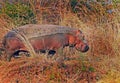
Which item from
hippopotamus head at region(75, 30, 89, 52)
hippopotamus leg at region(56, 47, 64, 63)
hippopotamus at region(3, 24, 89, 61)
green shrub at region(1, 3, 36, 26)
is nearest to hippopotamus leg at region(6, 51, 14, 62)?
hippopotamus at region(3, 24, 89, 61)

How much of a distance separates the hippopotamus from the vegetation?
181mm

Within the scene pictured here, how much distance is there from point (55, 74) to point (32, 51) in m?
0.45

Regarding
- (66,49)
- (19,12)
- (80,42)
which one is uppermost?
(19,12)

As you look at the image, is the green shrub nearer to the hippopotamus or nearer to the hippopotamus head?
the hippopotamus

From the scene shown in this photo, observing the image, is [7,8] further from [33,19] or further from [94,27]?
[94,27]

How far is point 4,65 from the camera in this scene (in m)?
5.85

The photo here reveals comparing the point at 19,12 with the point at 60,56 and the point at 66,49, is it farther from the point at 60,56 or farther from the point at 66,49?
the point at 60,56

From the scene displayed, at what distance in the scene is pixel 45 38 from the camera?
5.74m

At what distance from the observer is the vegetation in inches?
223

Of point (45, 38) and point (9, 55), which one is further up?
point (45, 38)

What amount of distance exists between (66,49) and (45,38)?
0.93 m

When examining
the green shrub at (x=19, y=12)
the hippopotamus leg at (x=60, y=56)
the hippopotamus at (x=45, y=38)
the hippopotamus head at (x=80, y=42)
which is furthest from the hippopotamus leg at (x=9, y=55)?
the green shrub at (x=19, y=12)

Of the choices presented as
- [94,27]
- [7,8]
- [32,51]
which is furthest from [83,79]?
[7,8]

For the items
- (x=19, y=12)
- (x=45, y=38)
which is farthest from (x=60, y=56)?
(x=19, y=12)
